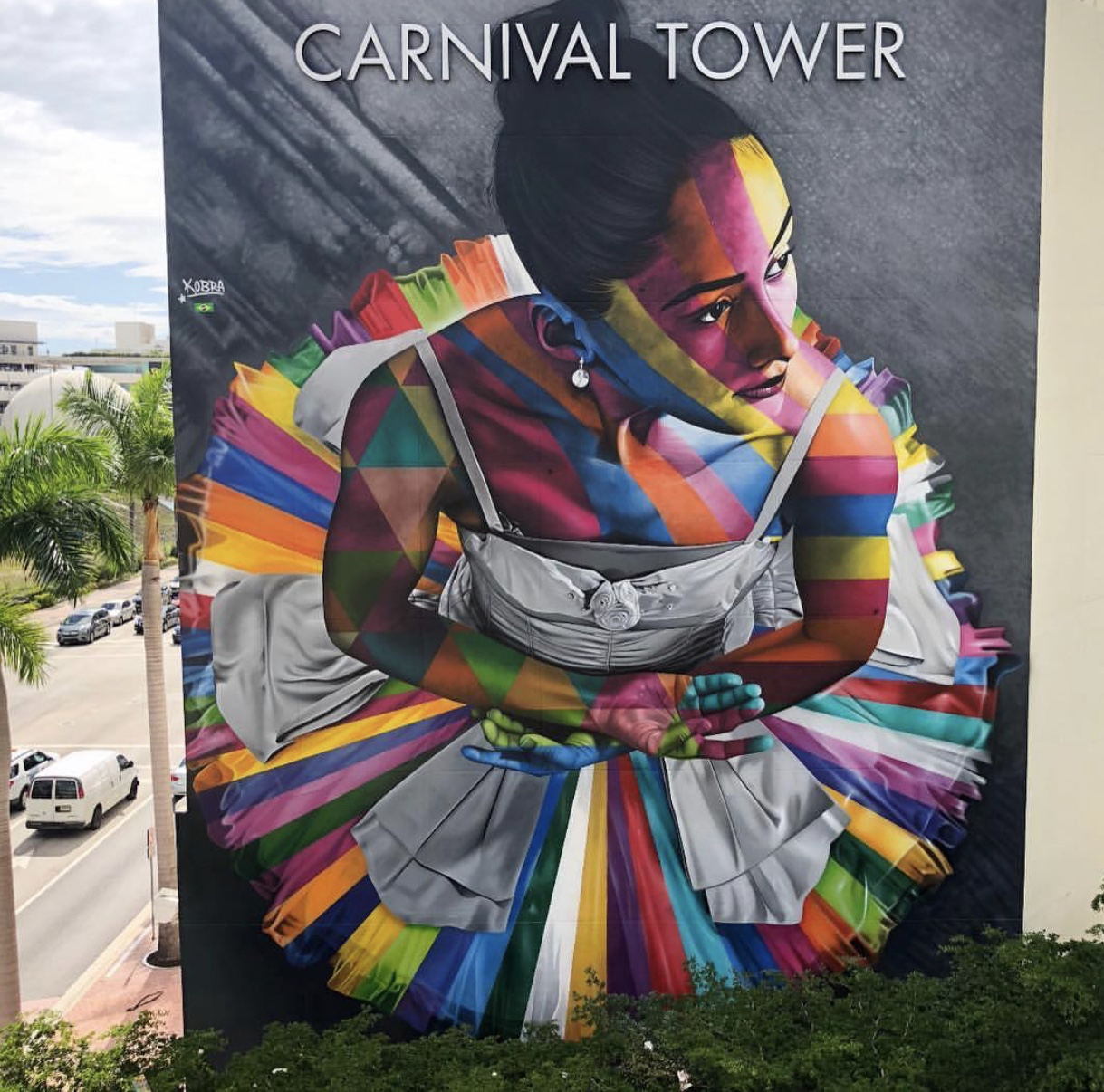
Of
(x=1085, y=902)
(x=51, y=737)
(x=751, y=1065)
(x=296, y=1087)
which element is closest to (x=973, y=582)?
(x=1085, y=902)

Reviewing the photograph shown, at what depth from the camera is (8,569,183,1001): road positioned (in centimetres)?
1866

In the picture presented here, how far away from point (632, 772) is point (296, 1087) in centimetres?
443

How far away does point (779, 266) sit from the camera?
10.6 m

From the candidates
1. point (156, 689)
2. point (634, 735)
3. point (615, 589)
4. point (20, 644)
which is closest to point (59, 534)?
point (20, 644)

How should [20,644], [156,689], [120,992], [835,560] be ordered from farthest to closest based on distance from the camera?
[156,689] → [120,992] → [20,644] → [835,560]

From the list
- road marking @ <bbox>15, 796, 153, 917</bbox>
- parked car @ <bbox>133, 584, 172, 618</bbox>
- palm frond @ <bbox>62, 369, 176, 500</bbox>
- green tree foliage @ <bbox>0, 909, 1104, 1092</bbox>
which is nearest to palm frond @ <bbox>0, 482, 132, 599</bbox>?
palm frond @ <bbox>62, 369, 176, 500</bbox>

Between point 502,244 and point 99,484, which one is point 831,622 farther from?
point 99,484

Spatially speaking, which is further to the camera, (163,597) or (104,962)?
(163,597)

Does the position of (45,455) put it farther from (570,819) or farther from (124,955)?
(124,955)

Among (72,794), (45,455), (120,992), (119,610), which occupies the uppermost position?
(45,455)

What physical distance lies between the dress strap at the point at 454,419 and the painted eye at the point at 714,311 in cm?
274

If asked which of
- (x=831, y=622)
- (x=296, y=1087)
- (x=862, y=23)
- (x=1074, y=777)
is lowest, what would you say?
(x=296, y=1087)

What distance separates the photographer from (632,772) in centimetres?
1095

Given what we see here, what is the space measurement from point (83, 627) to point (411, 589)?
34290mm
